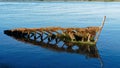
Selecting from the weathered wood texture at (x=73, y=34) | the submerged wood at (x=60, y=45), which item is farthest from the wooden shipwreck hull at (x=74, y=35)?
the submerged wood at (x=60, y=45)

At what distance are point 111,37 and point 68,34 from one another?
12058mm

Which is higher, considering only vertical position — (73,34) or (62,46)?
(73,34)

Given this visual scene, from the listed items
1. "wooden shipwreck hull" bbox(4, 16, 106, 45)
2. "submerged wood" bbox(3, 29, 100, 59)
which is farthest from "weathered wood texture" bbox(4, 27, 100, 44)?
"submerged wood" bbox(3, 29, 100, 59)

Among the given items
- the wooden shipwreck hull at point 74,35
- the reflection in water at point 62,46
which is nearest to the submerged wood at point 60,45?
the reflection in water at point 62,46

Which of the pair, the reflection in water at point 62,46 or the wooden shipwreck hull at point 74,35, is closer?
the reflection in water at point 62,46

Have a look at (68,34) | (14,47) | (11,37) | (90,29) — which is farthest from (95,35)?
(11,37)

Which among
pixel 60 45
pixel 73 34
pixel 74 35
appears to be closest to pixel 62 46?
pixel 60 45

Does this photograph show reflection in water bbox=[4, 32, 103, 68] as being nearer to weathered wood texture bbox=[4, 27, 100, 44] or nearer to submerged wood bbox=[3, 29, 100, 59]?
submerged wood bbox=[3, 29, 100, 59]

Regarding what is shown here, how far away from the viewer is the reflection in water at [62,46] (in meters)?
47.1

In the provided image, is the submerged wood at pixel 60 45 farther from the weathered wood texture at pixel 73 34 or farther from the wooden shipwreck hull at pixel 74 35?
the weathered wood texture at pixel 73 34

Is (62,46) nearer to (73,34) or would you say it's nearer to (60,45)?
(60,45)

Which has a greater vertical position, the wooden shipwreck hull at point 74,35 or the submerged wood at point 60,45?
the wooden shipwreck hull at point 74,35

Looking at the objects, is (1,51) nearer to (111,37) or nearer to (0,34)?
(0,34)

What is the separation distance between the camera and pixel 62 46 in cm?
5128
